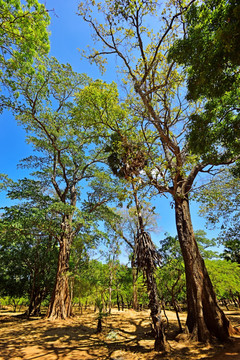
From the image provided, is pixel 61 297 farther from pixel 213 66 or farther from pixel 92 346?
pixel 213 66

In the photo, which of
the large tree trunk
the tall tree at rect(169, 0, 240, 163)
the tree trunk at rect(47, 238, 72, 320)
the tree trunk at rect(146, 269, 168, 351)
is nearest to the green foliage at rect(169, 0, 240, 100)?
the tall tree at rect(169, 0, 240, 163)

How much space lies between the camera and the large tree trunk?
602cm

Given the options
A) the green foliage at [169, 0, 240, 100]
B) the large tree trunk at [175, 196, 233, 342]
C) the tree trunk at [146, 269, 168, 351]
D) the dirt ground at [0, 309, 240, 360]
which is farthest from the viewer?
the large tree trunk at [175, 196, 233, 342]

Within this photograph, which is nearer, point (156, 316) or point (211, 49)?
point (211, 49)

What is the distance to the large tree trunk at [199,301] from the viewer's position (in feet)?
19.7

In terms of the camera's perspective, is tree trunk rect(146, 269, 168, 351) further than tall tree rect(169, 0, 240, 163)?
Yes

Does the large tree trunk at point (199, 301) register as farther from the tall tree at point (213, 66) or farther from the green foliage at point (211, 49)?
the green foliage at point (211, 49)

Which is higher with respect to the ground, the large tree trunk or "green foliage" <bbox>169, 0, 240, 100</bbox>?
"green foliage" <bbox>169, 0, 240, 100</bbox>

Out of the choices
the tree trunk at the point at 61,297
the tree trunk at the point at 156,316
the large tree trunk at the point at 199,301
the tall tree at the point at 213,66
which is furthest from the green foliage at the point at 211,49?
the tree trunk at the point at 61,297

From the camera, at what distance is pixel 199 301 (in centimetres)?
637

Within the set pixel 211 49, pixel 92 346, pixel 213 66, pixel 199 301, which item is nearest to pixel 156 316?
pixel 199 301

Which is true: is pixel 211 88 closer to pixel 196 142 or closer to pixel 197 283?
pixel 196 142

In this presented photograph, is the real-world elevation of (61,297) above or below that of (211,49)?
below

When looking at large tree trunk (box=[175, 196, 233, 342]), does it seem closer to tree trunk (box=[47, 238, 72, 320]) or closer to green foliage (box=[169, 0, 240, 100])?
green foliage (box=[169, 0, 240, 100])
